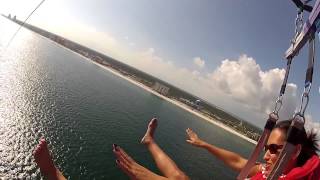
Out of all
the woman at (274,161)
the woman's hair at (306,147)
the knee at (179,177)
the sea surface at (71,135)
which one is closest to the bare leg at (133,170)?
the woman at (274,161)

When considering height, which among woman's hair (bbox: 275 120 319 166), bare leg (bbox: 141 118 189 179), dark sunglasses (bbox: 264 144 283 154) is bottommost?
bare leg (bbox: 141 118 189 179)

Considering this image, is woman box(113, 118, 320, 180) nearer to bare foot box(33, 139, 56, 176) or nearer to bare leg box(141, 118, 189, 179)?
bare leg box(141, 118, 189, 179)

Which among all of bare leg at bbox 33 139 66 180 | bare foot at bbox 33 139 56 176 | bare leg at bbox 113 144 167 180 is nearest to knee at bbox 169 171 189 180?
bare leg at bbox 113 144 167 180

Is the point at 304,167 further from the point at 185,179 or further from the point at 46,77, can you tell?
the point at 46,77

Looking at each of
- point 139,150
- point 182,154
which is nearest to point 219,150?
point 139,150

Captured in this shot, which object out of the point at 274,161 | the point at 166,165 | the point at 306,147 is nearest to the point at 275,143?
the point at 274,161

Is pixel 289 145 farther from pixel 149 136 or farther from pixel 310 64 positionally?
pixel 149 136

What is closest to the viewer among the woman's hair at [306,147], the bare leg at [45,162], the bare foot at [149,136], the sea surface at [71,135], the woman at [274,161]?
the woman at [274,161]

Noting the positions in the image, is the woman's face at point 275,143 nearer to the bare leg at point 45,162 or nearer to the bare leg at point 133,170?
the bare leg at point 133,170

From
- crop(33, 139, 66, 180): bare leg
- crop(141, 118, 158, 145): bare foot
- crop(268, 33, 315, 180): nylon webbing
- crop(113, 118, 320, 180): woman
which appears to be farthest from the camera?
crop(141, 118, 158, 145): bare foot

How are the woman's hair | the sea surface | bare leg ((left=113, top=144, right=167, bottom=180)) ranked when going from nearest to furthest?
the woman's hair < bare leg ((left=113, top=144, right=167, bottom=180)) < the sea surface

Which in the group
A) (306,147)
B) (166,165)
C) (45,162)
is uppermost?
(306,147)
